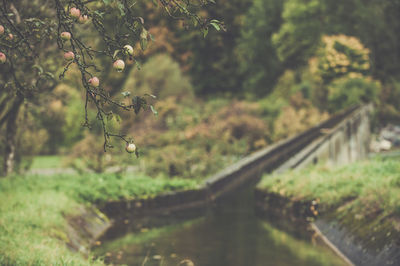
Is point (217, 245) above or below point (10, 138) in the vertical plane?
below

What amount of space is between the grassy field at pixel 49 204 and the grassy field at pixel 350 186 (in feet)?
9.19

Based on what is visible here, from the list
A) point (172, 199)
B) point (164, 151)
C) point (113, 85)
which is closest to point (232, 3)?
point (113, 85)

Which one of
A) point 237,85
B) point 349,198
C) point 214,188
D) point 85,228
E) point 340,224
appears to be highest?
point 237,85

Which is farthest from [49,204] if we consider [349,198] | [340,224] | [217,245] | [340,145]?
[340,145]

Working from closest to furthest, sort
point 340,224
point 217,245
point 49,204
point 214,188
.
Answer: point 340,224 < point 217,245 < point 49,204 < point 214,188

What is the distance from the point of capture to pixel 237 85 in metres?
37.0

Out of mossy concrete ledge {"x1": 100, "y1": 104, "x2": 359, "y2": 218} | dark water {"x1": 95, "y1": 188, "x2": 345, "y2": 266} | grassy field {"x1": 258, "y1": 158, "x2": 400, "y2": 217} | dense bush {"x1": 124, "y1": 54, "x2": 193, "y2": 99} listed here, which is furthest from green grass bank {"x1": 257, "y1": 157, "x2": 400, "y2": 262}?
dense bush {"x1": 124, "y1": 54, "x2": 193, "y2": 99}

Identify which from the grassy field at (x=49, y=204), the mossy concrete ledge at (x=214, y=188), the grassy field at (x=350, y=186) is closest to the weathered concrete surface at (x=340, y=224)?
the grassy field at (x=350, y=186)

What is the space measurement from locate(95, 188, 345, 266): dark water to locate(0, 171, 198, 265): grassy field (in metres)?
1.00

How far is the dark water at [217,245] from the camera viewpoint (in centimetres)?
704

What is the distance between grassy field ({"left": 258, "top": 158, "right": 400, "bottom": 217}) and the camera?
738 centimetres

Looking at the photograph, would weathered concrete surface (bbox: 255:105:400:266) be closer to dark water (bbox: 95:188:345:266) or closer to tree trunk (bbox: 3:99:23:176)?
dark water (bbox: 95:188:345:266)

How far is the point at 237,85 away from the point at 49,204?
29.3m

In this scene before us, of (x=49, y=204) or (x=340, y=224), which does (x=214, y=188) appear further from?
(x=340, y=224)
